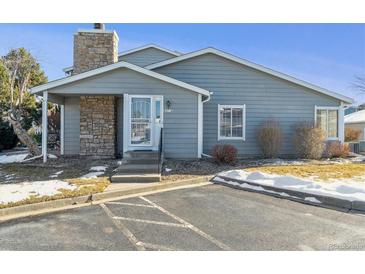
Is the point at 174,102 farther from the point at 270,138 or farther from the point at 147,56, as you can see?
the point at 147,56

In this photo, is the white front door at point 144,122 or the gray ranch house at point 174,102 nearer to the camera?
the gray ranch house at point 174,102

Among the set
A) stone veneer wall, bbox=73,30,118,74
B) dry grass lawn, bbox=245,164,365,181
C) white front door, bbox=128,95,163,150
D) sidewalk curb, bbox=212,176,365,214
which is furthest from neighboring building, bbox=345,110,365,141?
stone veneer wall, bbox=73,30,118,74

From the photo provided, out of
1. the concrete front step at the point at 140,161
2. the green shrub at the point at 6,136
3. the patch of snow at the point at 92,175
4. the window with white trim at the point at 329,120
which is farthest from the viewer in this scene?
the green shrub at the point at 6,136

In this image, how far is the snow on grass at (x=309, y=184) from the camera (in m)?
5.99

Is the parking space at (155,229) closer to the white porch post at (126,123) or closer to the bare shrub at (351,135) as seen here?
the white porch post at (126,123)

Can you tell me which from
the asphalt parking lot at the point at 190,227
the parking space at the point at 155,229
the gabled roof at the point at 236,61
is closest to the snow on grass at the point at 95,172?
the asphalt parking lot at the point at 190,227

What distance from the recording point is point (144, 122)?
10.8 metres

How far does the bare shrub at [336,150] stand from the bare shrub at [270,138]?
8.15ft

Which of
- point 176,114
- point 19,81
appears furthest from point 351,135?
point 19,81

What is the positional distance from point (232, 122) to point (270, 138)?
6.03 ft

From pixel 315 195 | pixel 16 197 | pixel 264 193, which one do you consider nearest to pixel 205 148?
pixel 264 193

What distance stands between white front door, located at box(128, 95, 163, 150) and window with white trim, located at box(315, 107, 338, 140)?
7.85 meters

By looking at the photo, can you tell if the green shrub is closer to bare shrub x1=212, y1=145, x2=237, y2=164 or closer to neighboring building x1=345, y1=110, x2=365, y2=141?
bare shrub x1=212, y1=145, x2=237, y2=164
